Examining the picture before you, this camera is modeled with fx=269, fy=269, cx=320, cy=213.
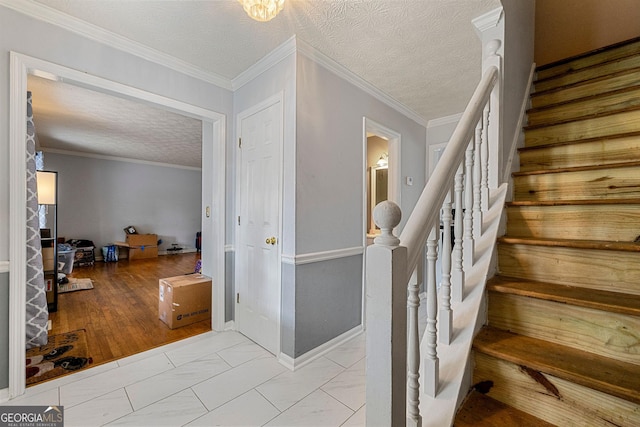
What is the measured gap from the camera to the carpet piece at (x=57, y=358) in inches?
75.0

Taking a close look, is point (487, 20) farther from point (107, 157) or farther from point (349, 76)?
point (107, 157)

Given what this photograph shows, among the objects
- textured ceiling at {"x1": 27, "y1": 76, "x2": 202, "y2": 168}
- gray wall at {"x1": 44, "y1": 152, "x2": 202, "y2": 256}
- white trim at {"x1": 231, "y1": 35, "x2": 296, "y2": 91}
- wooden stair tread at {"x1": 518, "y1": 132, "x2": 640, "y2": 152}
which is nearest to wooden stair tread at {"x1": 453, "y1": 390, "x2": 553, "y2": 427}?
wooden stair tread at {"x1": 518, "y1": 132, "x2": 640, "y2": 152}

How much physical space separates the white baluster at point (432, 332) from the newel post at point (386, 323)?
0.68ft

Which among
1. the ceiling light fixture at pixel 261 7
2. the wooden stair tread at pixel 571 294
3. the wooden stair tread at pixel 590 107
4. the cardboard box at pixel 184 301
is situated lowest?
the cardboard box at pixel 184 301

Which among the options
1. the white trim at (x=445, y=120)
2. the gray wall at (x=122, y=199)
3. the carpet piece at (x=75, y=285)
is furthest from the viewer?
the gray wall at (x=122, y=199)

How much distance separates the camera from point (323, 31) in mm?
1954

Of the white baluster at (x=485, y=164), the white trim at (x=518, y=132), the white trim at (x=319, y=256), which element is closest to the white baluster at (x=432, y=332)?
the white baluster at (x=485, y=164)

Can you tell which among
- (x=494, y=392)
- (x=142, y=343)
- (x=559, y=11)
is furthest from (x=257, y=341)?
(x=559, y=11)

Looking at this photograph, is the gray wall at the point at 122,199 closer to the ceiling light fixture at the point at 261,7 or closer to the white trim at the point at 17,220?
the white trim at the point at 17,220

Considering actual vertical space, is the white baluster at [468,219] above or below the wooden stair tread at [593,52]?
below

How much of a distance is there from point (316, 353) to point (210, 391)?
32.5 inches

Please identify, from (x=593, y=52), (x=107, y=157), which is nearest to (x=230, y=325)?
(x=593, y=52)

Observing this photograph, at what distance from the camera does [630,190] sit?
1288 mm

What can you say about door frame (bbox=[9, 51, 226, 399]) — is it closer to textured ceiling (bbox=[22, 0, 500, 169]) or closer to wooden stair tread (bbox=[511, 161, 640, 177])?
textured ceiling (bbox=[22, 0, 500, 169])
